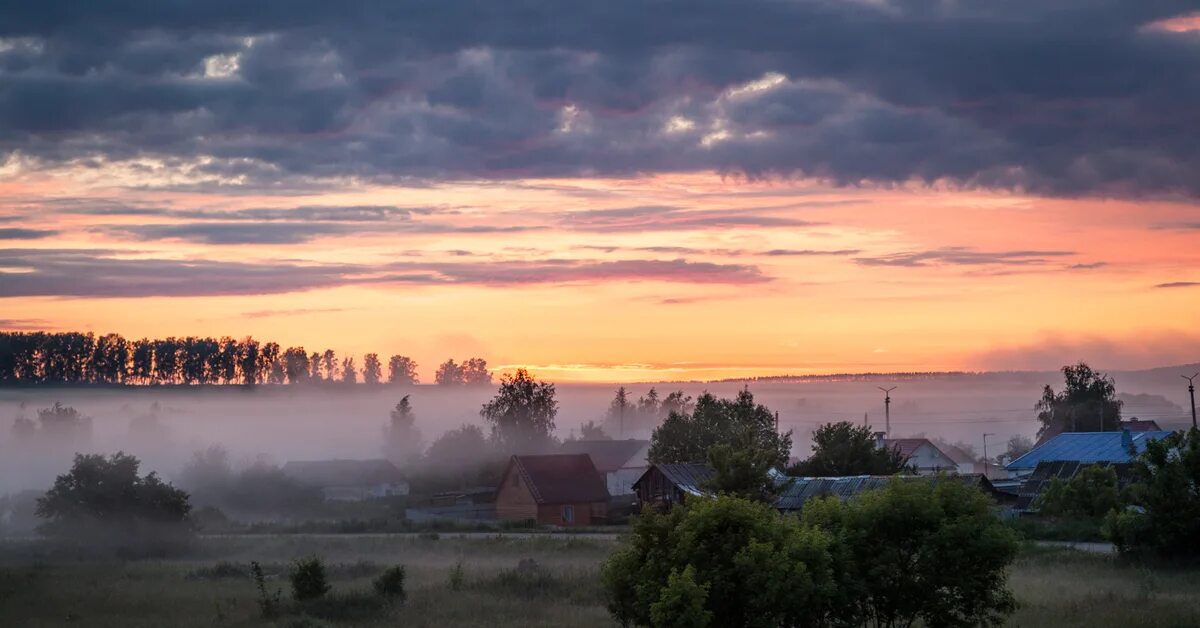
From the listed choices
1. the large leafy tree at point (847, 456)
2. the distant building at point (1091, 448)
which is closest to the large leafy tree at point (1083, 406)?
the distant building at point (1091, 448)

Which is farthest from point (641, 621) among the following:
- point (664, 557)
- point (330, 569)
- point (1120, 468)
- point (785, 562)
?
point (1120, 468)

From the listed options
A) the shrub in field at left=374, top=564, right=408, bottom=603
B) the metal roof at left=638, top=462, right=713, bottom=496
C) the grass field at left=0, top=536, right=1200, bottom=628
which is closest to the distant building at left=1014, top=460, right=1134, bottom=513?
the metal roof at left=638, top=462, right=713, bottom=496

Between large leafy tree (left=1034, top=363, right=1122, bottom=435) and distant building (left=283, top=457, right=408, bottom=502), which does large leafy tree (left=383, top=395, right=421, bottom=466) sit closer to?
distant building (left=283, top=457, right=408, bottom=502)

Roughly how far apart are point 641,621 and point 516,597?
14.0 m

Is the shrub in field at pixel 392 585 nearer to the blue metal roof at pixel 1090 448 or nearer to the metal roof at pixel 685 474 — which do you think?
the metal roof at pixel 685 474

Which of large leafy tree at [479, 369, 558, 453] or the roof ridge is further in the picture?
large leafy tree at [479, 369, 558, 453]

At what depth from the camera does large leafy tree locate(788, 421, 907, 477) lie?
73.9m

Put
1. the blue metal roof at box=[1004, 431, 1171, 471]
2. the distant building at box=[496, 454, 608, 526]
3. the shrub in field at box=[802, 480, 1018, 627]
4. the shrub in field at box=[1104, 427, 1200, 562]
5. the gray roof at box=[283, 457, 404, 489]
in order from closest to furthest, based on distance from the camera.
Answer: the shrub in field at box=[802, 480, 1018, 627], the shrub in field at box=[1104, 427, 1200, 562], the blue metal roof at box=[1004, 431, 1171, 471], the distant building at box=[496, 454, 608, 526], the gray roof at box=[283, 457, 404, 489]

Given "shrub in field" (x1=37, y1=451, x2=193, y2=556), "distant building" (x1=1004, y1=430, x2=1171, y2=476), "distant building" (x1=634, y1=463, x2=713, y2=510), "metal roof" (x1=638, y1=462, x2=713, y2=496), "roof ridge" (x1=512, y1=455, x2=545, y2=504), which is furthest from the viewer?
"roof ridge" (x1=512, y1=455, x2=545, y2=504)

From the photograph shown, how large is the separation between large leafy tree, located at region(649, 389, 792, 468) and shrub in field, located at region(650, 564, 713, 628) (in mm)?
62842

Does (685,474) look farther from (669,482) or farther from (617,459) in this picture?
(617,459)

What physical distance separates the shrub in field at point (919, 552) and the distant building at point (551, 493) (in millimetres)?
56448

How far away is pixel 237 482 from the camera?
109m

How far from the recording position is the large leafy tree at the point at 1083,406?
→ 4847 inches
